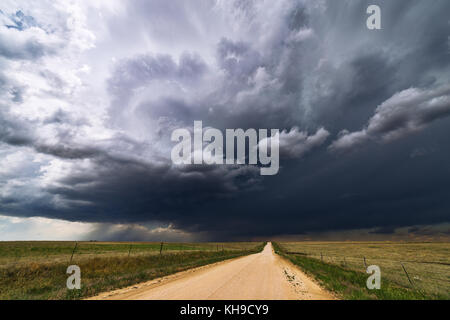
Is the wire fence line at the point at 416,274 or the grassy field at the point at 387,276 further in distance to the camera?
the wire fence line at the point at 416,274

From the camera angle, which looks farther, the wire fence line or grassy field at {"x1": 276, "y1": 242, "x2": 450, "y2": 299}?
the wire fence line

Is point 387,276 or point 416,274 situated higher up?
point 387,276

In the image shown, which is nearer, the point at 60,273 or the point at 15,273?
the point at 15,273

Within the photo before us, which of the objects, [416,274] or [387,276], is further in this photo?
[416,274]
